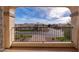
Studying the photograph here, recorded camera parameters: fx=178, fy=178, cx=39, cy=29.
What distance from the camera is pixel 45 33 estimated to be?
5332 millimetres

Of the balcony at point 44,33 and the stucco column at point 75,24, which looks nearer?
the stucco column at point 75,24

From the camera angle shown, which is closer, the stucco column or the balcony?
the stucco column

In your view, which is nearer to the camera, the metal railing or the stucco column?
the stucco column

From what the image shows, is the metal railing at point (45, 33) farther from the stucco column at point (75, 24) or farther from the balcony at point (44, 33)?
the stucco column at point (75, 24)

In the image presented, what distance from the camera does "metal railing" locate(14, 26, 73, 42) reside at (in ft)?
17.2

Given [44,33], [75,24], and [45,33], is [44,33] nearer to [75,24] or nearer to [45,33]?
[45,33]

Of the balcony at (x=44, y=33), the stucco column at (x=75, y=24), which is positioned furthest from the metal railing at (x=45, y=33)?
the stucco column at (x=75, y=24)

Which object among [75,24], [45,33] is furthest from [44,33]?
[75,24]

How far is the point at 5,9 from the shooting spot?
4.69 m

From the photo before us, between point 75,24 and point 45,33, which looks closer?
point 75,24

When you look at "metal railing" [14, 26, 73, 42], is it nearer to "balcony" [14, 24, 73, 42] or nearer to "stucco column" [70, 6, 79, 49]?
"balcony" [14, 24, 73, 42]

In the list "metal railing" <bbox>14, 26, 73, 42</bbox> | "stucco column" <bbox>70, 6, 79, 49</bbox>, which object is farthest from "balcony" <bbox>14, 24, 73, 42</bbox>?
"stucco column" <bbox>70, 6, 79, 49</bbox>

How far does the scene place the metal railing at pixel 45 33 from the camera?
5.23 metres
